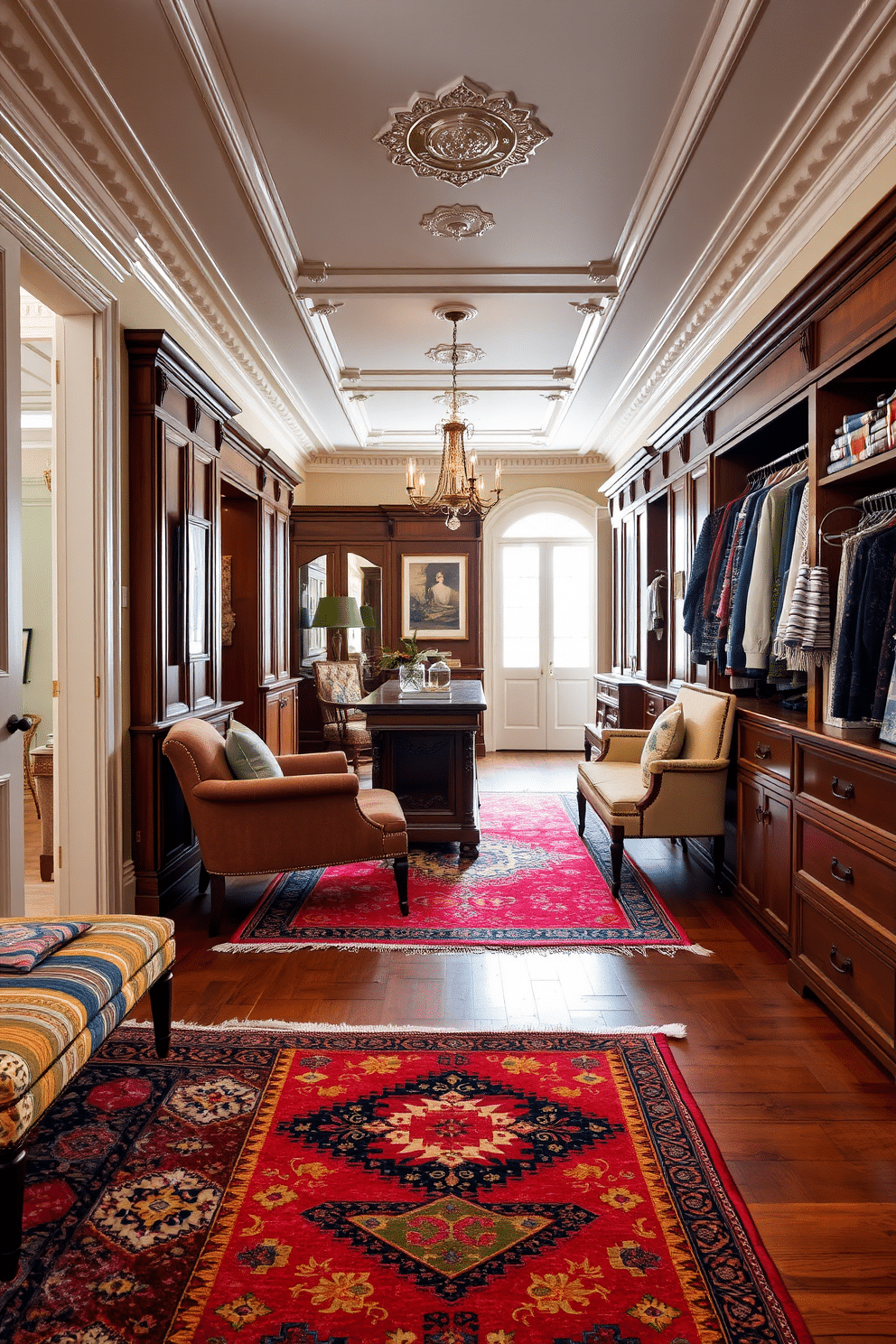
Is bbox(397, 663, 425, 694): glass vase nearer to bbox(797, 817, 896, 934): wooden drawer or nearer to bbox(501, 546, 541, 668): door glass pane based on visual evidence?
bbox(797, 817, 896, 934): wooden drawer

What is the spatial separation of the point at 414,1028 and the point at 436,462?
7.34 m

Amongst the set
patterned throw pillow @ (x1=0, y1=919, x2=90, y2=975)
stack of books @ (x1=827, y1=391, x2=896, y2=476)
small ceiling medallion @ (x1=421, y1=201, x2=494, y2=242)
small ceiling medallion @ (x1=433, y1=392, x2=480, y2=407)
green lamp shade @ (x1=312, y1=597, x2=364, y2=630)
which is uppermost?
small ceiling medallion @ (x1=433, y1=392, x2=480, y2=407)

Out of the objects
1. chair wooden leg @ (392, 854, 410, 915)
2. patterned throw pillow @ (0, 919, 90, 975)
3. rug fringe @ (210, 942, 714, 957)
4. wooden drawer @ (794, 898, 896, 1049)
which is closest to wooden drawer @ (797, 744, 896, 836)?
wooden drawer @ (794, 898, 896, 1049)

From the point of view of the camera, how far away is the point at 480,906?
3.93 m

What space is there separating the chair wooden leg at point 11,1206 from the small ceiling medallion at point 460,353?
545 cm

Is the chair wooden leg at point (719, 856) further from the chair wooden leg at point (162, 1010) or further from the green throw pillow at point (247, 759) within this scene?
the chair wooden leg at point (162, 1010)

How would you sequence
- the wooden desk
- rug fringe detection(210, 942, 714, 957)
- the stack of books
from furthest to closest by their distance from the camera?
the wooden desk < rug fringe detection(210, 942, 714, 957) < the stack of books

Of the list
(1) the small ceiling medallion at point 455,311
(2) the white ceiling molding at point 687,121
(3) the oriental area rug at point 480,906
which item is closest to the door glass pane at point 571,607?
(1) the small ceiling medallion at point 455,311

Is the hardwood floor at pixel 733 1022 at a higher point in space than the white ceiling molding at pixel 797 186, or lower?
lower

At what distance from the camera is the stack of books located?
257 centimetres

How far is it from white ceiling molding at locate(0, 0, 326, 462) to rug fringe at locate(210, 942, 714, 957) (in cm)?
295

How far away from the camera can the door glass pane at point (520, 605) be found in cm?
923

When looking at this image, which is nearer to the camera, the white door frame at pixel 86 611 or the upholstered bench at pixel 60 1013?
the upholstered bench at pixel 60 1013

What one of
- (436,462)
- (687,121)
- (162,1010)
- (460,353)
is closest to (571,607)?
(436,462)
